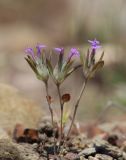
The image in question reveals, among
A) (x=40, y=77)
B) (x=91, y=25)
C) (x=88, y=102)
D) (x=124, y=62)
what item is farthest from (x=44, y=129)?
(x=91, y=25)

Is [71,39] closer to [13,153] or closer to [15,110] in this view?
[15,110]

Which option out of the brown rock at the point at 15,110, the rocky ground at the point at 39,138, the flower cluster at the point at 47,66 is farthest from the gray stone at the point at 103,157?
the brown rock at the point at 15,110

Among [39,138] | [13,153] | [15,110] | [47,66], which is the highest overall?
[15,110]

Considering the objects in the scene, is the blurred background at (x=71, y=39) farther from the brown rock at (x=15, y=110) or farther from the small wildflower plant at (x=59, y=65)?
the small wildflower plant at (x=59, y=65)

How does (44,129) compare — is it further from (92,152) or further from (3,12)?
(3,12)

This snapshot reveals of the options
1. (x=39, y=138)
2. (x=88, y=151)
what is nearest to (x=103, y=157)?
(x=88, y=151)

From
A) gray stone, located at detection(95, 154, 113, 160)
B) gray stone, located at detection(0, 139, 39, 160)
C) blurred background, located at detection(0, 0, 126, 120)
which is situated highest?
blurred background, located at detection(0, 0, 126, 120)

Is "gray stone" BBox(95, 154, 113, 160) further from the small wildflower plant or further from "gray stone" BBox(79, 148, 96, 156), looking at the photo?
the small wildflower plant

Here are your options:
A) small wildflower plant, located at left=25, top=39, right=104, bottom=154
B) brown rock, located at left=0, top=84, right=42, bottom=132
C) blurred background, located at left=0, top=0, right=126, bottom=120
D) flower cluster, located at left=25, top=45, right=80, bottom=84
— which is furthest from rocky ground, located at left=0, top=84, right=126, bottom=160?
blurred background, located at left=0, top=0, right=126, bottom=120
